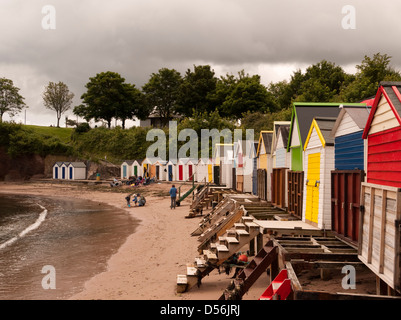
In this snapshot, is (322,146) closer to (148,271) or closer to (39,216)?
(148,271)

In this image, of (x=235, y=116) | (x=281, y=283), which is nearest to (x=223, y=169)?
(x=281, y=283)

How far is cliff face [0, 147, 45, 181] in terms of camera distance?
7888 cm

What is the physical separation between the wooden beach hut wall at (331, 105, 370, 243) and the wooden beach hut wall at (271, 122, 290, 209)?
17.4ft

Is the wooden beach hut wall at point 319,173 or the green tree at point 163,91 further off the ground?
the green tree at point 163,91

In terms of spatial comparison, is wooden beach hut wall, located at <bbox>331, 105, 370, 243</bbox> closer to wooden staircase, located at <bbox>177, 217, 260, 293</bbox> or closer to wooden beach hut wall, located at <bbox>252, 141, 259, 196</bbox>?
wooden staircase, located at <bbox>177, 217, 260, 293</bbox>

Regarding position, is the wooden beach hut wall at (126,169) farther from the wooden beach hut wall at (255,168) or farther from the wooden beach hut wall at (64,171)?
the wooden beach hut wall at (255,168)

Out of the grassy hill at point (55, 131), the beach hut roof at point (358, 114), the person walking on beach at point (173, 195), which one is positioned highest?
the grassy hill at point (55, 131)

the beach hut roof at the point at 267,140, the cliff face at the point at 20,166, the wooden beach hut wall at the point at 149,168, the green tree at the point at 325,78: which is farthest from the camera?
the cliff face at the point at 20,166

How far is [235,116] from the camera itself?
71562mm

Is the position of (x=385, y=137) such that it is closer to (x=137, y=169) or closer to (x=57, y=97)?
(x=137, y=169)

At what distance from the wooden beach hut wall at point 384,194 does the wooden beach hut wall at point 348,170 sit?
951 millimetres

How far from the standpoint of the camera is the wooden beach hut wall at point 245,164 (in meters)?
24.3

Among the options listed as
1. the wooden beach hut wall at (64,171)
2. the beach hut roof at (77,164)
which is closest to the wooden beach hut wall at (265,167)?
the beach hut roof at (77,164)

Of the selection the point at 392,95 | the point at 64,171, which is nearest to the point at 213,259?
the point at 392,95
